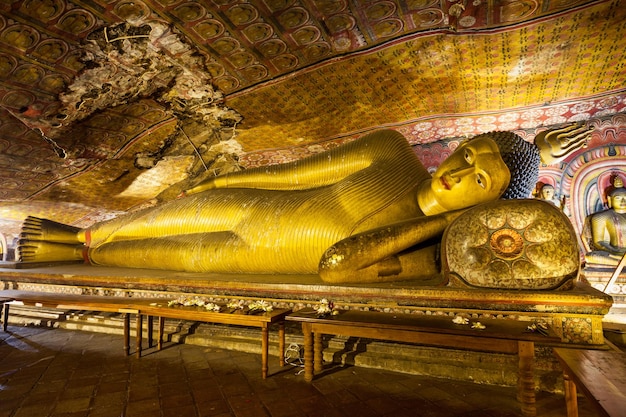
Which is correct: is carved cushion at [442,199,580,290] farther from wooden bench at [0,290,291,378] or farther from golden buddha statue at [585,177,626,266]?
golden buddha statue at [585,177,626,266]

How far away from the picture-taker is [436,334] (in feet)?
5.63

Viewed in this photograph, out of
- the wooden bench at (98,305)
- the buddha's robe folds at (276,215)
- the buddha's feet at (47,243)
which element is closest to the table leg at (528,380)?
the buddha's robe folds at (276,215)

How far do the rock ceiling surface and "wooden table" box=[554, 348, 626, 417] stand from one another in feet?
12.3

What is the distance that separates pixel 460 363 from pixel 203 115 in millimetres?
5598

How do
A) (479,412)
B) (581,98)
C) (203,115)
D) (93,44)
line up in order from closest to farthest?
(479,412) < (93,44) < (581,98) < (203,115)

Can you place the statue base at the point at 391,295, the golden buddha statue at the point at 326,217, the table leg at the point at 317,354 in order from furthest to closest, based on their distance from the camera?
1. the golden buddha statue at the point at 326,217
2. the table leg at the point at 317,354
3. the statue base at the point at 391,295

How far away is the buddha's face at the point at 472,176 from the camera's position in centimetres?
258

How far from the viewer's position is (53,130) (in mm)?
5559

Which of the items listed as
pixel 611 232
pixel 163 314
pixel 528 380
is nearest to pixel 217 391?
pixel 163 314

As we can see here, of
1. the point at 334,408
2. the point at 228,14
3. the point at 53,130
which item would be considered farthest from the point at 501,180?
the point at 53,130

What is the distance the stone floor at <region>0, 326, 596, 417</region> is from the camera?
1674 mm

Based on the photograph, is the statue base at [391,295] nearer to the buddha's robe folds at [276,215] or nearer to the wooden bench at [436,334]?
the wooden bench at [436,334]

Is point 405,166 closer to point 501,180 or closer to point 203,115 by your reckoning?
point 501,180

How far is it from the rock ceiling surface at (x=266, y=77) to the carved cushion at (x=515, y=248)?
109 inches
